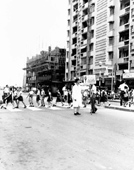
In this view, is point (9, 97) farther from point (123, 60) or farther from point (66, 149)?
point (123, 60)

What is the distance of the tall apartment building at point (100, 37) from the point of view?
39.5 metres

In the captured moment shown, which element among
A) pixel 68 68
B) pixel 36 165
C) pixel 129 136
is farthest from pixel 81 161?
pixel 68 68

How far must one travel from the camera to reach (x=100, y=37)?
1793 inches

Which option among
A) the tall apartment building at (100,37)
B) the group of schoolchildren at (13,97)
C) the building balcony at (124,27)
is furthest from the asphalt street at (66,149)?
the building balcony at (124,27)

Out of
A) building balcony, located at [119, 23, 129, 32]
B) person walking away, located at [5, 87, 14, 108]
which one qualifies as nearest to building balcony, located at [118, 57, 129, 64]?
building balcony, located at [119, 23, 129, 32]

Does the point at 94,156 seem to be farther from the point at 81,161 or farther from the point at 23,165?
the point at 23,165

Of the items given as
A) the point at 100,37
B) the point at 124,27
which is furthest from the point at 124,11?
the point at 100,37

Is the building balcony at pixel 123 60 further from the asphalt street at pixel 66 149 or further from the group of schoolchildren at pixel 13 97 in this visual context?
the asphalt street at pixel 66 149

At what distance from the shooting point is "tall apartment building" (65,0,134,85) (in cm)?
3947

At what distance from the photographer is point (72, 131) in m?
8.25

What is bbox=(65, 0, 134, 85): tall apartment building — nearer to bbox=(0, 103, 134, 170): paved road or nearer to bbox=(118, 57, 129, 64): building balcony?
bbox=(118, 57, 129, 64): building balcony

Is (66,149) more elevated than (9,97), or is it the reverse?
(9,97)

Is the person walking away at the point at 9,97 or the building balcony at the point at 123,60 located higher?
the building balcony at the point at 123,60

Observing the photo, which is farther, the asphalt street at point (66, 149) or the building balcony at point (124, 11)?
the building balcony at point (124, 11)
